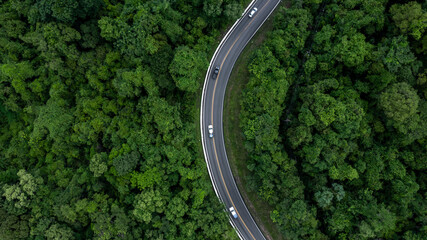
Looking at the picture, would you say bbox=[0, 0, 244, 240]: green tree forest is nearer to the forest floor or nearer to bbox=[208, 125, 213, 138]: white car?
bbox=[208, 125, 213, 138]: white car

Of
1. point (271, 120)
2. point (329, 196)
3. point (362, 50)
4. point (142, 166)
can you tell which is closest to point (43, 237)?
point (142, 166)

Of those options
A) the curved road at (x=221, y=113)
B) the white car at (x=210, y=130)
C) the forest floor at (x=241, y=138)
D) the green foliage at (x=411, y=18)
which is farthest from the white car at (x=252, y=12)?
the white car at (x=210, y=130)

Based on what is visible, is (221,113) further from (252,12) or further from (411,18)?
(411,18)

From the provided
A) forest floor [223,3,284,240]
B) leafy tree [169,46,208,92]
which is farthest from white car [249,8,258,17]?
leafy tree [169,46,208,92]

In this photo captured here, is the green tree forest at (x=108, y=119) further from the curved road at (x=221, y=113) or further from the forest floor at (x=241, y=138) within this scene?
the forest floor at (x=241, y=138)

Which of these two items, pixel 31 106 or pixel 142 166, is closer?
pixel 142 166

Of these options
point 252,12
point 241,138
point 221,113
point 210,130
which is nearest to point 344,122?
point 241,138

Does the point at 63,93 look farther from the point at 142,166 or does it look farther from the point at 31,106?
the point at 142,166
